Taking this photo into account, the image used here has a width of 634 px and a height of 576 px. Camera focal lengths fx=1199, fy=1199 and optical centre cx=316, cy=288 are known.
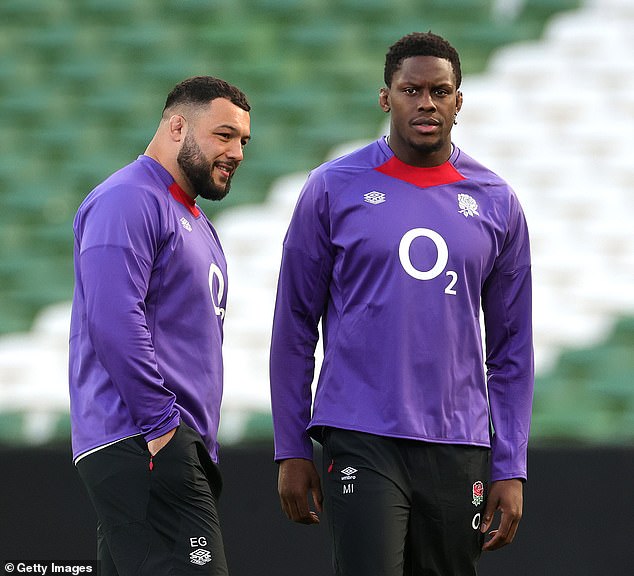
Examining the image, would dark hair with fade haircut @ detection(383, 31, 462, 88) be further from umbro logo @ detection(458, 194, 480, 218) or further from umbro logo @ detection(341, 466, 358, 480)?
umbro logo @ detection(341, 466, 358, 480)

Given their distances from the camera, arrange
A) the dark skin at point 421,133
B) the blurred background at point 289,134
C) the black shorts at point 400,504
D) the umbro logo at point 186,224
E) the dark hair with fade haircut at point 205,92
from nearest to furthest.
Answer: the black shorts at point 400,504 < the dark skin at point 421,133 < the umbro logo at point 186,224 < the dark hair with fade haircut at point 205,92 < the blurred background at point 289,134

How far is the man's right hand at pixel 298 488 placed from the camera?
2.43 meters

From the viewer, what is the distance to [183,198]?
8.60 ft

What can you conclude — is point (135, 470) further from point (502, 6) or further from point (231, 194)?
point (502, 6)

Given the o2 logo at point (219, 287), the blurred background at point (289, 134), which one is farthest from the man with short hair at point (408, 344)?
the blurred background at point (289, 134)

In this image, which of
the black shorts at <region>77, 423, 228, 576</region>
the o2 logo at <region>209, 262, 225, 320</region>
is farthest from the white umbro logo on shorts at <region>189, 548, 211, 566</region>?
the o2 logo at <region>209, 262, 225, 320</region>

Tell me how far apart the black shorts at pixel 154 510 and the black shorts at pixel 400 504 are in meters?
0.27

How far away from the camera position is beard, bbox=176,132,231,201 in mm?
2611

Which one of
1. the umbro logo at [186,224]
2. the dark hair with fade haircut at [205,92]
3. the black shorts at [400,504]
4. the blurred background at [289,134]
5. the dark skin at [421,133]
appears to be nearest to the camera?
the black shorts at [400,504]

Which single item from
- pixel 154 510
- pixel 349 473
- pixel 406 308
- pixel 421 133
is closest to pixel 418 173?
pixel 421 133

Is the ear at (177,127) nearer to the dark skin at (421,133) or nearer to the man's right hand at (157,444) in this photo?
the dark skin at (421,133)

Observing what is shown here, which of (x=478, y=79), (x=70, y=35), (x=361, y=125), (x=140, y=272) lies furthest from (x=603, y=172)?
(x=140, y=272)

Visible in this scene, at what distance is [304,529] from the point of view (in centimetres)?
385

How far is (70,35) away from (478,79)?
167cm
